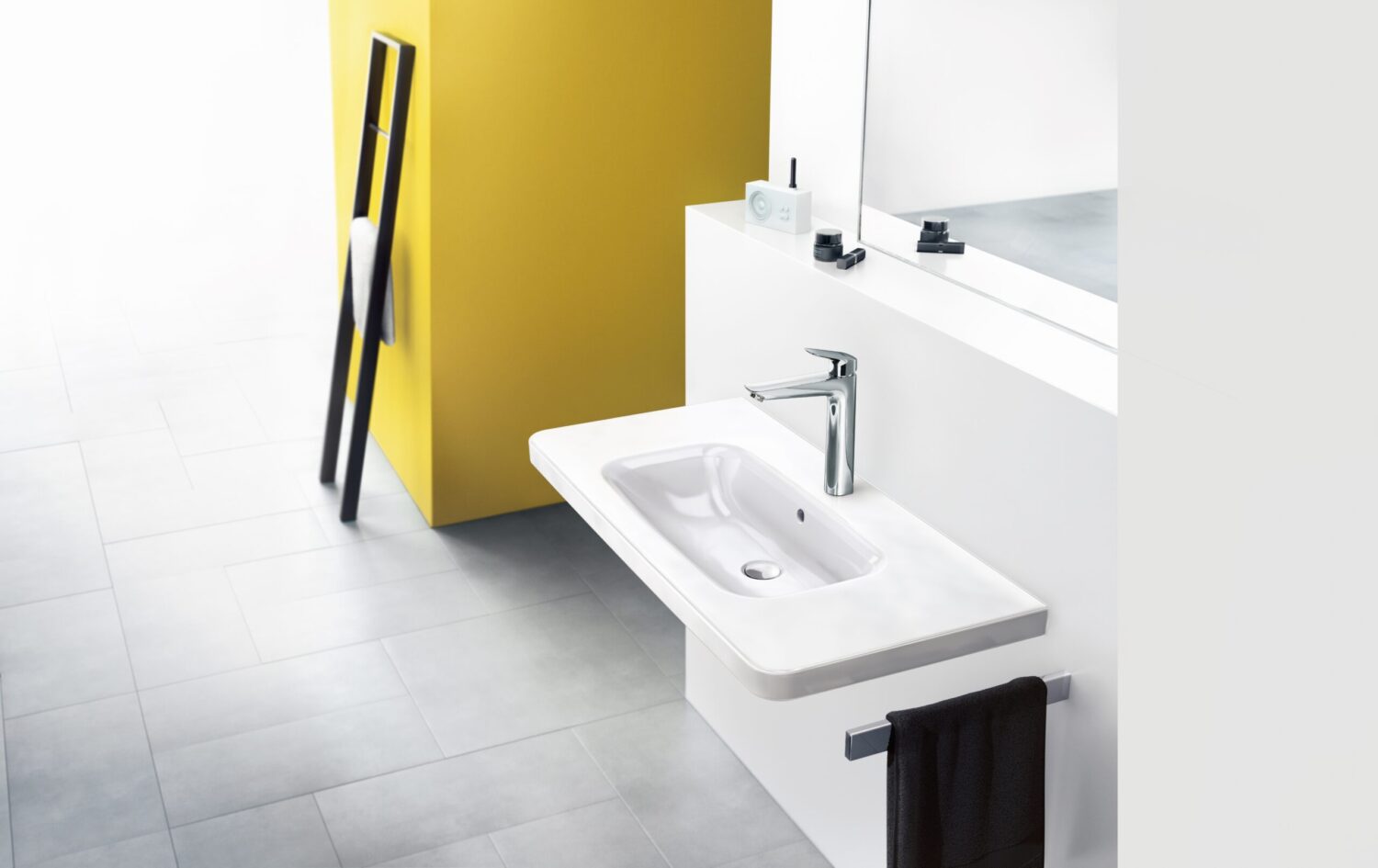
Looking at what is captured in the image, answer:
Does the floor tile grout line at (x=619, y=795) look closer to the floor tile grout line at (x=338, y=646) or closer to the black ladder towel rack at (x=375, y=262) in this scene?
the floor tile grout line at (x=338, y=646)

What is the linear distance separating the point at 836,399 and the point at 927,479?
0.70 ft

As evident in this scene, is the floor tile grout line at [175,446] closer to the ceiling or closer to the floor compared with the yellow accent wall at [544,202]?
closer to the floor

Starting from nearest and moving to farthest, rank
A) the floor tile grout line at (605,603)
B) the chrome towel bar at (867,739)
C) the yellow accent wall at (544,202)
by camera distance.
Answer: the chrome towel bar at (867,739)
the floor tile grout line at (605,603)
the yellow accent wall at (544,202)

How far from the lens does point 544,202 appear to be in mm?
4047

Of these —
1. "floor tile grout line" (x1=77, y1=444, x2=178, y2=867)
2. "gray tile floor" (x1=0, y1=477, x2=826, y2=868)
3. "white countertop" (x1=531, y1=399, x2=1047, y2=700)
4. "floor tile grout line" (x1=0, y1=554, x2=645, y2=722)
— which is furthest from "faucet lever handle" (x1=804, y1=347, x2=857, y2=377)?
"floor tile grout line" (x1=77, y1=444, x2=178, y2=867)

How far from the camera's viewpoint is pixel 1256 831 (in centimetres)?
52

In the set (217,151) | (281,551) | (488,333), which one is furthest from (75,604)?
(217,151)

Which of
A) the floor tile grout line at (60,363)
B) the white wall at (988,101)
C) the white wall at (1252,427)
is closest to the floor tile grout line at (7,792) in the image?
the floor tile grout line at (60,363)

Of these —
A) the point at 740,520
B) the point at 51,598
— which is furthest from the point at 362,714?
the point at 740,520

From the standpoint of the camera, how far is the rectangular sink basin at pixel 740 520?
7.81 feet

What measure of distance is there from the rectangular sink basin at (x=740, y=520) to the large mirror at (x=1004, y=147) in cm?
49

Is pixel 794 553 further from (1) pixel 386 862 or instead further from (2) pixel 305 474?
(2) pixel 305 474

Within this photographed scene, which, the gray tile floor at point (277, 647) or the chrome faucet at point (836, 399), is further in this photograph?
the gray tile floor at point (277, 647)

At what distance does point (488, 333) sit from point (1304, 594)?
3.74 meters
